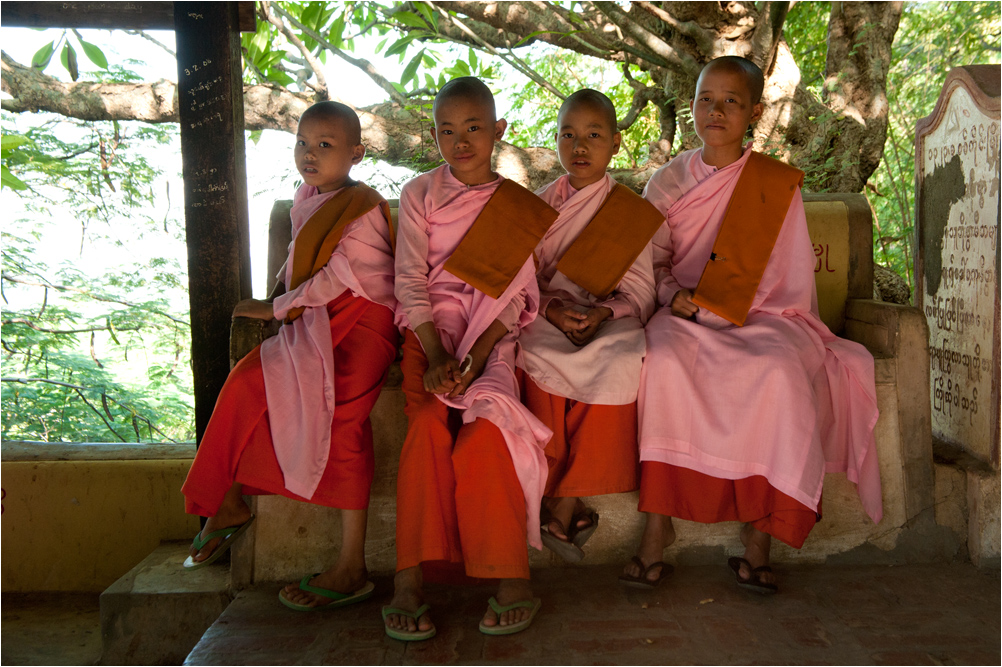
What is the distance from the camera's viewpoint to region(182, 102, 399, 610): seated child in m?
2.65

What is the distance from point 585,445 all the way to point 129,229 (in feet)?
20.2

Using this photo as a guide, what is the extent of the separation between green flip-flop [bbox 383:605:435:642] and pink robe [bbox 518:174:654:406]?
920 millimetres

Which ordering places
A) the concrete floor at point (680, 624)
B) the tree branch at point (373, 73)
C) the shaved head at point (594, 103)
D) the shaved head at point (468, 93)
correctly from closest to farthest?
the concrete floor at point (680, 624)
the shaved head at point (468, 93)
the shaved head at point (594, 103)
the tree branch at point (373, 73)

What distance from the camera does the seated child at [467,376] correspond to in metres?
2.46

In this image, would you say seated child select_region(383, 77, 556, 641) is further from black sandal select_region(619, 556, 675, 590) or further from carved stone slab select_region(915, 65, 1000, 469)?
carved stone slab select_region(915, 65, 1000, 469)

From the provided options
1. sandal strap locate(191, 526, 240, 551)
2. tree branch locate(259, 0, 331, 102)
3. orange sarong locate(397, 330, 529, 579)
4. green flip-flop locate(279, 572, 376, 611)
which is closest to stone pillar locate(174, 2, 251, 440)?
sandal strap locate(191, 526, 240, 551)

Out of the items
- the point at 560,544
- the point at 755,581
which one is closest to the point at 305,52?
the point at 560,544

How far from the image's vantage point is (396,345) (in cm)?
306

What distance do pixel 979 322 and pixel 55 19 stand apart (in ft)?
14.7

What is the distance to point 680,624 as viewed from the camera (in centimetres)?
246

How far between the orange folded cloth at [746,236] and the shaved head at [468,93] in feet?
3.58

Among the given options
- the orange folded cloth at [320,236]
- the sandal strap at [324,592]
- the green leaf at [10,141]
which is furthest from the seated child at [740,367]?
the green leaf at [10,141]

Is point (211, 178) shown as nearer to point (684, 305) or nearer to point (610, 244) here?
point (610, 244)

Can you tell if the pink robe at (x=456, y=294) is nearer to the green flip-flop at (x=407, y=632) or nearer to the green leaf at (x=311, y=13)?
the green flip-flop at (x=407, y=632)
